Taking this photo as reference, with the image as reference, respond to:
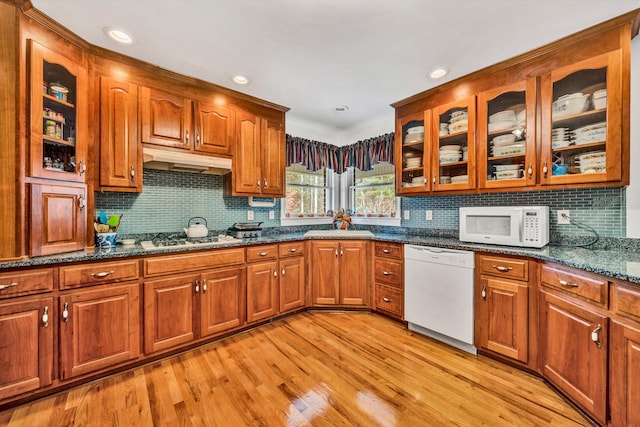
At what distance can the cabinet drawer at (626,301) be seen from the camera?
50.0 inches

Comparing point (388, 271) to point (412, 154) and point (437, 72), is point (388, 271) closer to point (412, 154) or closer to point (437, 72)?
point (412, 154)

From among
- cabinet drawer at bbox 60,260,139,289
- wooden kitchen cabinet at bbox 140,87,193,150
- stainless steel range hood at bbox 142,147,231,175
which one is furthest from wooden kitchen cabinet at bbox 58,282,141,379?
wooden kitchen cabinet at bbox 140,87,193,150

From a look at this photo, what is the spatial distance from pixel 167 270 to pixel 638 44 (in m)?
3.90

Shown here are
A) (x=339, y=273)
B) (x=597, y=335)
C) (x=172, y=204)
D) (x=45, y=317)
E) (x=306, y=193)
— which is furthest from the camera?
(x=306, y=193)

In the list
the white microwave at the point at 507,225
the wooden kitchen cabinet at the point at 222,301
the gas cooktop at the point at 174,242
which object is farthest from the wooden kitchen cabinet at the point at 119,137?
the white microwave at the point at 507,225

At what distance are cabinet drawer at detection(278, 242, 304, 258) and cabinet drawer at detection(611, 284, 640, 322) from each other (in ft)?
7.91

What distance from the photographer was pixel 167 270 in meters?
2.15

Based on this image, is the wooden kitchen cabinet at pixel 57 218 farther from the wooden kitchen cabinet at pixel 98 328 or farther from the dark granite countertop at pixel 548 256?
the wooden kitchen cabinet at pixel 98 328

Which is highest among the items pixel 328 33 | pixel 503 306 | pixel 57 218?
pixel 328 33

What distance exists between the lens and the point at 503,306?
2.06 meters

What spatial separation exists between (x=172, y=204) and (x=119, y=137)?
76 centimetres

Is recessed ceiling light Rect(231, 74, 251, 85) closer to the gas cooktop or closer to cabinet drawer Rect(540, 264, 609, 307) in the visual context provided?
the gas cooktop

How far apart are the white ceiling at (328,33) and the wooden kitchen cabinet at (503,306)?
1.64 metres

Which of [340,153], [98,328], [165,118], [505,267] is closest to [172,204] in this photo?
[165,118]
